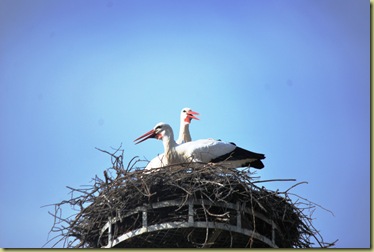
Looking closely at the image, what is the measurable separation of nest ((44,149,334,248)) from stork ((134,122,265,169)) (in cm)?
98

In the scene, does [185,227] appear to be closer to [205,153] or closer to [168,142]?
[205,153]

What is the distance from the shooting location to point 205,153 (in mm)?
9820

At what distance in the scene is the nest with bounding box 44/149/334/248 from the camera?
8.26 metres

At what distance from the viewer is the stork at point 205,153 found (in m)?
9.81

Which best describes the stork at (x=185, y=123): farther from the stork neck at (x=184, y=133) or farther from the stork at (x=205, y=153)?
the stork at (x=205, y=153)

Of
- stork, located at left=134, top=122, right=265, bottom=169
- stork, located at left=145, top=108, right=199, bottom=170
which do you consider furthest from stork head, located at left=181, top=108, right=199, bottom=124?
stork, located at left=134, top=122, right=265, bottom=169

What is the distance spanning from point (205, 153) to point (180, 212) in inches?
63.4

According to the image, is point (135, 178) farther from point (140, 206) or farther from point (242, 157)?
point (242, 157)

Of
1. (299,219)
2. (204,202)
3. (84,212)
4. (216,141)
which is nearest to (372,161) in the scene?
(299,219)

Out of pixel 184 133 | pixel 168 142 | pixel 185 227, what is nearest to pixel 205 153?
pixel 168 142

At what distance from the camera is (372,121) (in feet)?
27.7

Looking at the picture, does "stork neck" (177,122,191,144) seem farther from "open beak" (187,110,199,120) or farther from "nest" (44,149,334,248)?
"nest" (44,149,334,248)

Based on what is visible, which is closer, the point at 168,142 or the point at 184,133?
the point at 168,142

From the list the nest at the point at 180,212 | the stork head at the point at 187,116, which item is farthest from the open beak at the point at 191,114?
the nest at the point at 180,212
